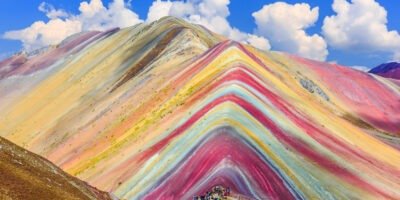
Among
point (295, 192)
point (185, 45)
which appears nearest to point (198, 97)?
point (295, 192)

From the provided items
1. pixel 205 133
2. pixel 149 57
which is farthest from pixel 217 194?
pixel 149 57

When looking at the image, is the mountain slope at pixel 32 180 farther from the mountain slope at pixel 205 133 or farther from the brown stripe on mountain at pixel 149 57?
the brown stripe on mountain at pixel 149 57

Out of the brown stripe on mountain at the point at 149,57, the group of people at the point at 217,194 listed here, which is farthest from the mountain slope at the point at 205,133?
the group of people at the point at 217,194

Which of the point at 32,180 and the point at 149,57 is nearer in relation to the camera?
the point at 32,180

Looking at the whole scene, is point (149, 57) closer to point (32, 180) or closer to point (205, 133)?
point (205, 133)

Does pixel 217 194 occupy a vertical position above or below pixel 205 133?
below

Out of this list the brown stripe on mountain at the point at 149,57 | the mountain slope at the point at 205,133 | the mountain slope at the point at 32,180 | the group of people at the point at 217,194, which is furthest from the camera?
the brown stripe on mountain at the point at 149,57

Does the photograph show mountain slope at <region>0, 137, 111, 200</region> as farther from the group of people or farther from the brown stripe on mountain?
the brown stripe on mountain
